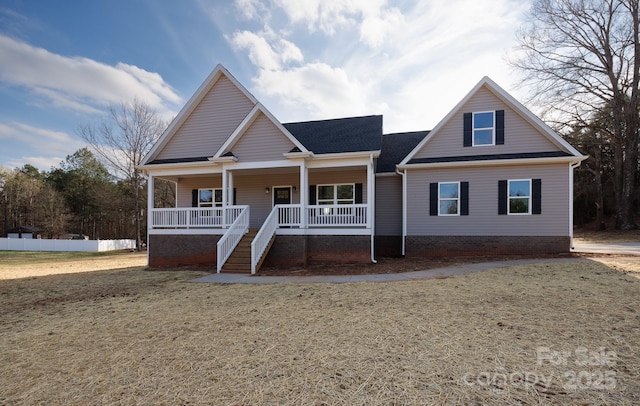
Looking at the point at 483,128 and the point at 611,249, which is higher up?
the point at 483,128

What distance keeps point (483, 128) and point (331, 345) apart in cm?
1284

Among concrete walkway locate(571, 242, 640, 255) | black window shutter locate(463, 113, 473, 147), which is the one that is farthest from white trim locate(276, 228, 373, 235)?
concrete walkway locate(571, 242, 640, 255)

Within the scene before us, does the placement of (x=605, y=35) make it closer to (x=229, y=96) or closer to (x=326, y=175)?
(x=326, y=175)

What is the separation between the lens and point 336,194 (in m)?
14.4

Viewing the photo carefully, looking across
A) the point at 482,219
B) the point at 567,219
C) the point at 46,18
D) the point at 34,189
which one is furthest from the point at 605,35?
the point at 34,189

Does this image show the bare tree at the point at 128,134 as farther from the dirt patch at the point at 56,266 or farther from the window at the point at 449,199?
the window at the point at 449,199

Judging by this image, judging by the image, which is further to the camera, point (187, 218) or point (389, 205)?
point (389, 205)

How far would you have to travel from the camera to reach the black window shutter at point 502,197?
1275cm

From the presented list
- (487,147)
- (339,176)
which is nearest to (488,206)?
(487,147)

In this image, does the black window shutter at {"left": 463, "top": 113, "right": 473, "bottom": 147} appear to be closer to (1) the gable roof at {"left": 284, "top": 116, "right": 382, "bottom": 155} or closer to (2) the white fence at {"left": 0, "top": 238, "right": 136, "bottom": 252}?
(1) the gable roof at {"left": 284, "top": 116, "right": 382, "bottom": 155}

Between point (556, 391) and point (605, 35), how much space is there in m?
33.1

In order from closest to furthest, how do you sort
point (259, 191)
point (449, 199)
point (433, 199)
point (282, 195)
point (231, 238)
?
1. point (231, 238)
2. point (449, 199)
3. point (433, 199)
4. point (282, 195)
5. point (259, 191)

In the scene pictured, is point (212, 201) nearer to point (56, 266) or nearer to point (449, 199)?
point (56, 266)

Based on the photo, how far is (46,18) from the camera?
46.5 feet
